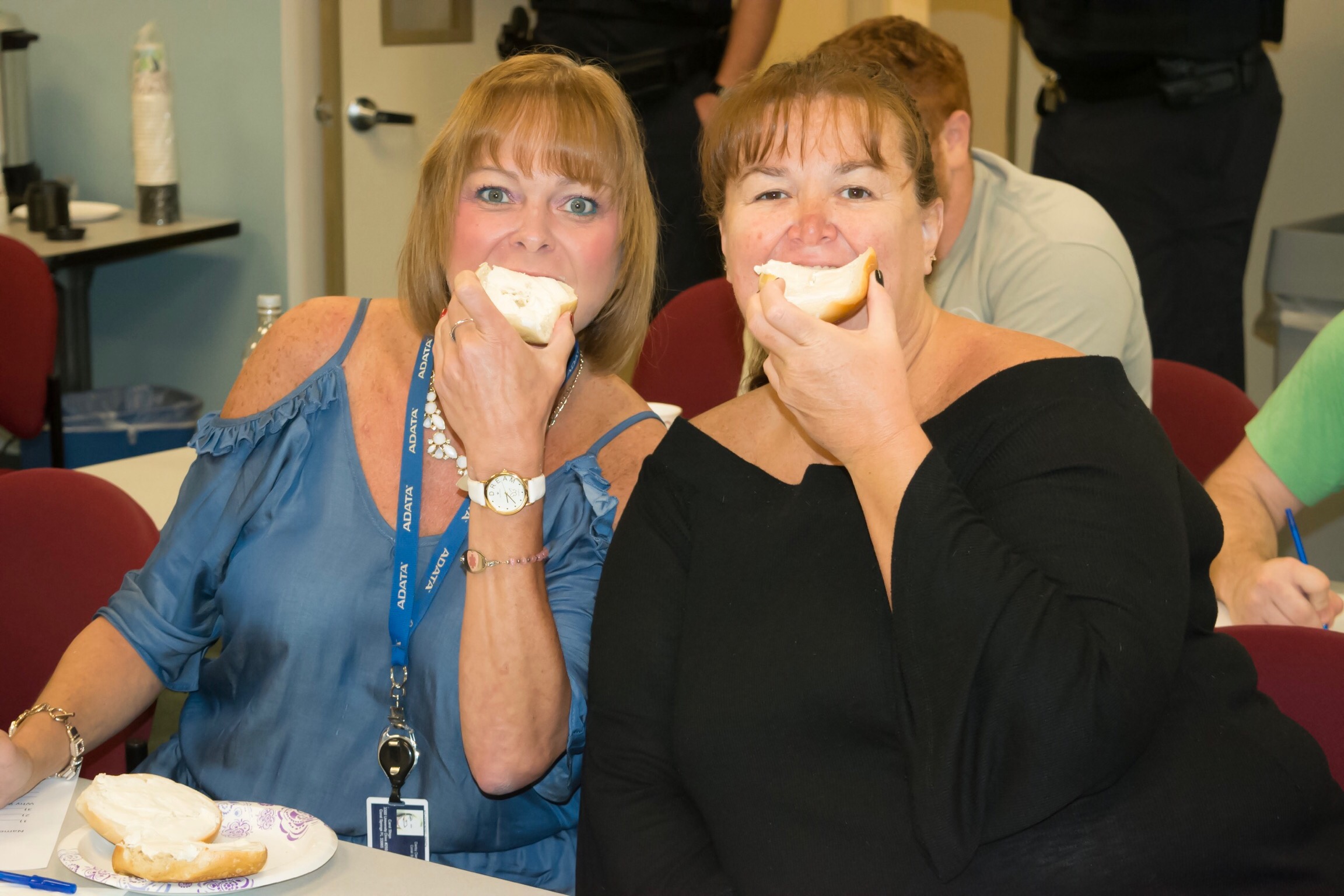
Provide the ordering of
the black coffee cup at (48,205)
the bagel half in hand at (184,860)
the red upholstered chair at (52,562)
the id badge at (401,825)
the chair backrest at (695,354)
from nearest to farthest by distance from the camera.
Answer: the bagel half in hand at (184,860) → the id badge at (401,825) → the red upholstered chair at (52,562) → the chair backrest at (695,354) → the black coffee cup at (48,205)

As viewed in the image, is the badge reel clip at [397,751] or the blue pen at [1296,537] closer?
the badge reel clip at [397,751]

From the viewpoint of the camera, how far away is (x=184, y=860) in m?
1.15

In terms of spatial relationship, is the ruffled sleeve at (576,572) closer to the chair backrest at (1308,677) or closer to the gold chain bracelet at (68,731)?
the gold chain bracelet at (68,731)

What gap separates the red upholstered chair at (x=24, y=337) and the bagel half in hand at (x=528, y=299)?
2246mm

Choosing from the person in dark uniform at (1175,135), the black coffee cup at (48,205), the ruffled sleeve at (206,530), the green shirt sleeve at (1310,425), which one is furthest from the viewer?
the black coffee cup at (48,205)

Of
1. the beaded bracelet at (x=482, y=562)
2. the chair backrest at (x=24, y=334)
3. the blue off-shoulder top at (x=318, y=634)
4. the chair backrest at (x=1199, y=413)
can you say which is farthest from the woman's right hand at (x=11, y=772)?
the chair backrest at (x=24, y=334)

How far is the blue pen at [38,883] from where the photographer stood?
115 cm

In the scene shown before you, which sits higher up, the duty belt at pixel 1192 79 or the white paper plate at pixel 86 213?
the duty belt at pixel 1192 79

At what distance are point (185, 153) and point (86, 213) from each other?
0.40 m

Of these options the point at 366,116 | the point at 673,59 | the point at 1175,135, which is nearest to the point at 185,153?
the point at 366,116

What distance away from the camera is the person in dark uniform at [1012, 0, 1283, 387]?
373 centimetres

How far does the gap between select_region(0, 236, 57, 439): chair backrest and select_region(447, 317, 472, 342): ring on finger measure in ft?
7.66

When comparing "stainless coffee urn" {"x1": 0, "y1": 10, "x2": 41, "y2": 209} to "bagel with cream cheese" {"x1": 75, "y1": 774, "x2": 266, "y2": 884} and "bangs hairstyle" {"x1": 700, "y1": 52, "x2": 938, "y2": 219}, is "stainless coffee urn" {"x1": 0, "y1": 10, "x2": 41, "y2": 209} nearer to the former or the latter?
"bangs hairstyle" {"x1": 700, "y1": 52, "x2": 938, "y2": 219}

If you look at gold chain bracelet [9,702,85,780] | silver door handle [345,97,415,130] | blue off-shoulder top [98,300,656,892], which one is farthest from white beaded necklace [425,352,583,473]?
silver door handle [345,97,415,130]
